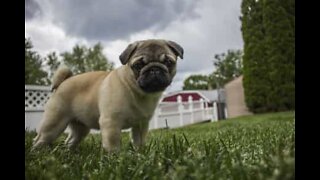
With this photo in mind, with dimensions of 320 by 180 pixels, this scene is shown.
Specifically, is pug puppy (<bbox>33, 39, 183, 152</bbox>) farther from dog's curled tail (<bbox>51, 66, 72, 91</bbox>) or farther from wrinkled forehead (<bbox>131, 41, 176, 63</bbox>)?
dog's curled tail (<bbox>51, 66, 72, 91</bbox>)

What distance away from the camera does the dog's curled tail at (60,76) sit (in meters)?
3.63

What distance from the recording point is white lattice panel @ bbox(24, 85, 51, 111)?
10.2 m

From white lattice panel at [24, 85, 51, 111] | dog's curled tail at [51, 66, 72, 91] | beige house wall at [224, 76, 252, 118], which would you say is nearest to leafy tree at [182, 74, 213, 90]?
beige house wall at [224, 76, 252, 118]

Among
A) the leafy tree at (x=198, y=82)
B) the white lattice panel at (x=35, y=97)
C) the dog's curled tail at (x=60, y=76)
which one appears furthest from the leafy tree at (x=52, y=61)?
the leafy tree at (x=198, y=82)

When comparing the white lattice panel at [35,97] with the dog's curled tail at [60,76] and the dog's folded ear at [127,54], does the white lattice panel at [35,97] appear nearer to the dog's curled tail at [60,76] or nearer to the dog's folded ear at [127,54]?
the dog's curled tail at [60,76]

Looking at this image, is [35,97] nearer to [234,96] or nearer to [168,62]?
[168,62]

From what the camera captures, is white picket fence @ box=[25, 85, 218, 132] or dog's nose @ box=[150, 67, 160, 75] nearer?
dog's nose @ box=[150, 67, 160, 75]

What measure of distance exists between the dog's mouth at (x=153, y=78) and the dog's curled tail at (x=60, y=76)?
108cm

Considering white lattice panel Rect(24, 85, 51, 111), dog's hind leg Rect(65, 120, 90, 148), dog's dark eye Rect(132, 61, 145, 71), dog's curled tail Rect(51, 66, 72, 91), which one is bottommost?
dog's hind leg Rect(65, 120, 90, 148)

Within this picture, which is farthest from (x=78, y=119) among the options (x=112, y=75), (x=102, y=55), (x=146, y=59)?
(x=102, y=55)

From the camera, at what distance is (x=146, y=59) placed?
9.38 feet

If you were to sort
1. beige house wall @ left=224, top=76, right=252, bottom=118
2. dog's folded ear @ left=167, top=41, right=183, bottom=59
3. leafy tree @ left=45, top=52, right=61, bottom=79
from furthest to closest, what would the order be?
beige house wall @ left=224, top=76, right=252, bottom=118 < leafy tree @ left=45, top=52, right=61, bottom=79 < dog's folded ear @ left=167, top=41, right=183, bottom=59

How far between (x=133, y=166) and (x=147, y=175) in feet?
0.85
